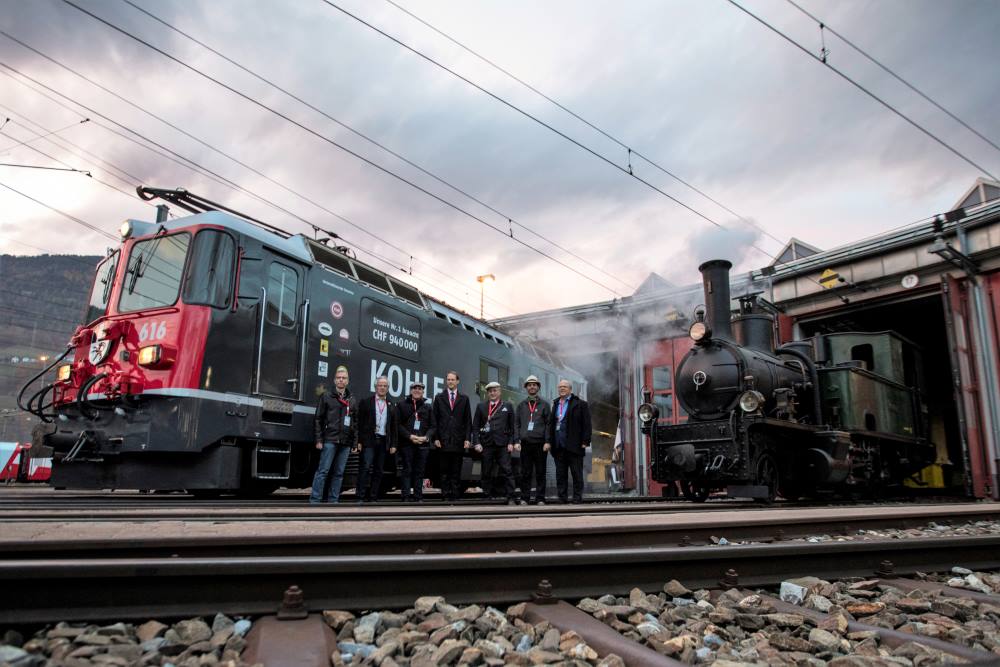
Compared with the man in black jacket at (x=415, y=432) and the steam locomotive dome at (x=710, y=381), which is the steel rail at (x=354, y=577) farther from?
the steam locomotive dome at (x=710, y=381)

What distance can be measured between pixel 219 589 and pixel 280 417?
534 centimetres

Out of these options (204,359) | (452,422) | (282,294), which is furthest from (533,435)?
(204,359)

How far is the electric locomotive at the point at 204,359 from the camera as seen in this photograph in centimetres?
641

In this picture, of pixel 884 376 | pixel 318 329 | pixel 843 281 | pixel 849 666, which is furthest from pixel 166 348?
pixel 843 281

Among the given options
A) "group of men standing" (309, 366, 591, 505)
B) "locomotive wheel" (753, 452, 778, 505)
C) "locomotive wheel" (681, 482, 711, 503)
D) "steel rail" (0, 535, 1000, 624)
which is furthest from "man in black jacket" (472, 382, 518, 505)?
"steel rail" (0, 535, 1000, 624)

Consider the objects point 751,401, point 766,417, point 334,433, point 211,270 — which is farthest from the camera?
point 766,417

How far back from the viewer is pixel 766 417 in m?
8.50

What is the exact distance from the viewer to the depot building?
12891 millimetres

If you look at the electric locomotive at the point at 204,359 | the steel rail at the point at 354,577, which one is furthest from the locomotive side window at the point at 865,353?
the steel rail at the point at 354,577

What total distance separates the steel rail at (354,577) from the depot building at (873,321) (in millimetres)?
11405

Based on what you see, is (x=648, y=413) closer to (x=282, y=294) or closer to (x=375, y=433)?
(x=375, y=433)

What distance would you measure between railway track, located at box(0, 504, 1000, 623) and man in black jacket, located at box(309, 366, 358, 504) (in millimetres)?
3363

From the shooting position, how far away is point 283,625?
2092 mm

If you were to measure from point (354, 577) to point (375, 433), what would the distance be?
5781 mm
